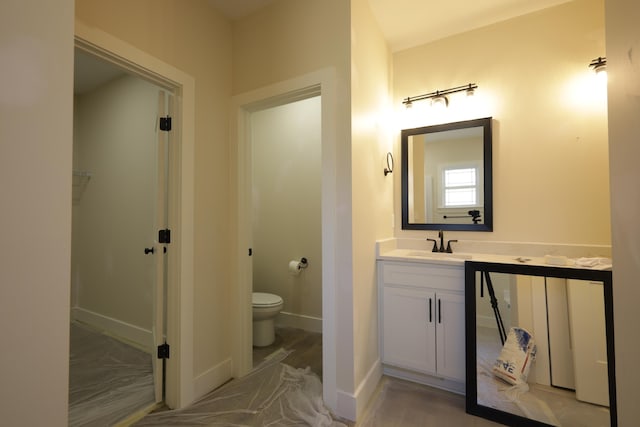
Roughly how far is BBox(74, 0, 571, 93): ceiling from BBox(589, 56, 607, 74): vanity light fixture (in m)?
0.51

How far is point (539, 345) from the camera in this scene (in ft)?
5.36

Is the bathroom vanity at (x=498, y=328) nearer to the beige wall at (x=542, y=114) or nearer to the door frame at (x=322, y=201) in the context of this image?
the beige wall at (x=542, y=114)

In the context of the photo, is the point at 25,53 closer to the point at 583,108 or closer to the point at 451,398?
the point at 451,398

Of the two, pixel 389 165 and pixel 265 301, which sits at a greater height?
pixel 389 165

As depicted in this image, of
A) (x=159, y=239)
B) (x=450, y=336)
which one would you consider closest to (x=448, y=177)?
(x=450, y=336)

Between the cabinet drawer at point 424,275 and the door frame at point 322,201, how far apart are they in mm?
545

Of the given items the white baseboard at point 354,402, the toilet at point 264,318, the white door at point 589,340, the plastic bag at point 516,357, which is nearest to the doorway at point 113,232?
the toilet at point 264,318

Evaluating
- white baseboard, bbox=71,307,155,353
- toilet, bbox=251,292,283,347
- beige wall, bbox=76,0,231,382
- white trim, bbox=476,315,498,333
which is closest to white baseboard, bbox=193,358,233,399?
beige wall, bbox=76,0,231,382

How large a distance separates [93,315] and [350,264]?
303 cm

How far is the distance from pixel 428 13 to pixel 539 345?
2360mm

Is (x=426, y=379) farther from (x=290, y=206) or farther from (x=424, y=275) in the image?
(x=290, y=206)

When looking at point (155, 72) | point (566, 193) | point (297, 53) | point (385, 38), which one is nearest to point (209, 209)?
point (155, 72)

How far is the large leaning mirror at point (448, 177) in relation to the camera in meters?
2.15

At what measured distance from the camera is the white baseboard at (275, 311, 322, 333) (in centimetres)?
294
